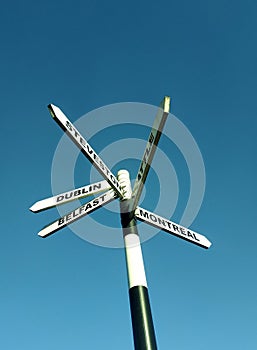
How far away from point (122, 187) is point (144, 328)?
2.30m

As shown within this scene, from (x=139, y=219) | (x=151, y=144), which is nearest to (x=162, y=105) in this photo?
(x=151, y=144)

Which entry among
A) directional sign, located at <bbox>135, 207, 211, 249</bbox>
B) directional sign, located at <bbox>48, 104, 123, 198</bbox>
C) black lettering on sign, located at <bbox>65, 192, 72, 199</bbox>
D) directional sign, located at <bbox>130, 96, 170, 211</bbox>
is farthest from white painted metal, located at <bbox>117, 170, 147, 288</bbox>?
black lettering on sign, located at <bbox>65, 192, 72, 199</bbox>

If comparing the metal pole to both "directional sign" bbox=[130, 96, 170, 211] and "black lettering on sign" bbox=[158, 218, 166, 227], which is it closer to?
"directional sign" bbox=[130, 96, 170, 211]

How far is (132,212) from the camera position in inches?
236

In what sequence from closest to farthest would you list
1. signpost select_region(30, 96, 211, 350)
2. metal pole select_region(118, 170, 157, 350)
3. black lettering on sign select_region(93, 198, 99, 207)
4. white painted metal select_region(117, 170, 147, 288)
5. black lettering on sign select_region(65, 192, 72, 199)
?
metal pole select_region(118, 170, 157, 350) < signpost select_region(30, 96, 211, 350) < white painted metal select_region(117, 170, 147, 288) < black lettering on sign select_region(93, 198, 99, 207) < black lettering on sign select_region(65, 192, 72, 199)

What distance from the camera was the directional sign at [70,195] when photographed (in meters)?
6.20

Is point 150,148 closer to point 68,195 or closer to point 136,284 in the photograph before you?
point 68,195

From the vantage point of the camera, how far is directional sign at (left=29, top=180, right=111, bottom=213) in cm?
620

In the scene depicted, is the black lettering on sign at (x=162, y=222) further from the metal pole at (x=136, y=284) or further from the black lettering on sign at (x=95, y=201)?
the black lettering on sign at (x=95, y=201)

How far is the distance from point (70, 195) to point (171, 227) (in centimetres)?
158

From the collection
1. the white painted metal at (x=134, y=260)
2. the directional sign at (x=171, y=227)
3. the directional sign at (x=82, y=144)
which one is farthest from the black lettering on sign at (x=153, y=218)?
the directional sign at (x=82, y=144)

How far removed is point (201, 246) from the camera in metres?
6.34

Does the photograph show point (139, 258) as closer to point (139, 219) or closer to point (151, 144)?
point (139, 219)

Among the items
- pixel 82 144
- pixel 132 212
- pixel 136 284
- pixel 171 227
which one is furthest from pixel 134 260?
pixel 82 144
